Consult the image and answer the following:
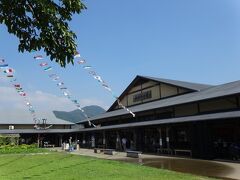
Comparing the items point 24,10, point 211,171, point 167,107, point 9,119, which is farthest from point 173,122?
point 9,119

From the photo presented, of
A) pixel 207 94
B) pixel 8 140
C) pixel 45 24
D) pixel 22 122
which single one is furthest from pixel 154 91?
pixel 45 24

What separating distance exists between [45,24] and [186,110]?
21847 mm

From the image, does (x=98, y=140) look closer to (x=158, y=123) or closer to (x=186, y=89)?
(x=186, y=89)

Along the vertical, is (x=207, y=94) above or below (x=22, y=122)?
below

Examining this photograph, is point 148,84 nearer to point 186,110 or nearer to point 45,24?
point 186,110

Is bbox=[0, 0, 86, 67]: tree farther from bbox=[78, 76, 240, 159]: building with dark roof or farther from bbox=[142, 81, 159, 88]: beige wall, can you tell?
bbox=[142, 81, 159, 88]: beige wall

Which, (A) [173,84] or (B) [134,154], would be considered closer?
(B) [134,154]

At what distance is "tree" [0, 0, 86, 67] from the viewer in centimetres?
551

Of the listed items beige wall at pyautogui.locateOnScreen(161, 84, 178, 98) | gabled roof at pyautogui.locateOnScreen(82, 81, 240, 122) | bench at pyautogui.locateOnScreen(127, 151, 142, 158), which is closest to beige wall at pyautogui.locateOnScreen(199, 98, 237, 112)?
gabled roof at pyautogui.locateOnScreen(82, 81, 240, 122)

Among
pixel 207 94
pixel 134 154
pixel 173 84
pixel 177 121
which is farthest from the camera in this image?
pixel 173 84

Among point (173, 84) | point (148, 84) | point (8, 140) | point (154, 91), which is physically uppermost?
point (148, 84)

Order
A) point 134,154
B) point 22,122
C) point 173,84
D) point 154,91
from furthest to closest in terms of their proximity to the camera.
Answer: point 22,122 < point 154,91 < point 173,84 < point 134,154

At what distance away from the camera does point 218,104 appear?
22.7m

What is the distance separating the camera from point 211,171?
14.5 metres
